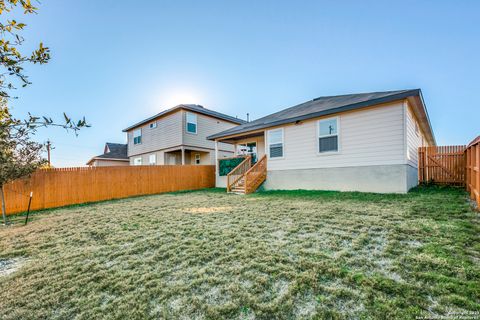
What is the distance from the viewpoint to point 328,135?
887 cm

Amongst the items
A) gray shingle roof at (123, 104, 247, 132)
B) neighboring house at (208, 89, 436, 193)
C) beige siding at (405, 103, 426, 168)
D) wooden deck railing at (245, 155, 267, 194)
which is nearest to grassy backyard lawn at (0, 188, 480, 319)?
neighboring house at (208, 89, 436, 193)

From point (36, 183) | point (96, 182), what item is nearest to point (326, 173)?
point (96, 182)

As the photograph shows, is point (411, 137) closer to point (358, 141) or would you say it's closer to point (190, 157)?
point (358, 141)

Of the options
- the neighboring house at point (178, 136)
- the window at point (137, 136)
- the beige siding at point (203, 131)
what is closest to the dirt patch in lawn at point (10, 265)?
the neighboring house at point (178, 136)

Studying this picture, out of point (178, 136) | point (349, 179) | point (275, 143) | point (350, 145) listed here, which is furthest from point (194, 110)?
point (349, 179)

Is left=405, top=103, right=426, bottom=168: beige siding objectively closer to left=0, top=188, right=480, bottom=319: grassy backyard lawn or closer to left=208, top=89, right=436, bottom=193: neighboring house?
left=208, top=89, right=436, bottom=193: neighboring house

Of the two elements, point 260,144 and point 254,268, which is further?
point 260,144

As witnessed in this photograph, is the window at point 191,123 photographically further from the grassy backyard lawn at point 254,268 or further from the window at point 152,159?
the grassy backyard lawn at point 254,268

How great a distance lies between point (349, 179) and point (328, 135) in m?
1.99

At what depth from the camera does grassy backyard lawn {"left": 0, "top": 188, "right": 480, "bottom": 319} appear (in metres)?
Result: 1.98

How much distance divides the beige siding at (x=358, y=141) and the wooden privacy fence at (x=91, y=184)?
744 cm

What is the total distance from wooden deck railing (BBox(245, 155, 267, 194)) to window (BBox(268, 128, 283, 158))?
1.75 feet

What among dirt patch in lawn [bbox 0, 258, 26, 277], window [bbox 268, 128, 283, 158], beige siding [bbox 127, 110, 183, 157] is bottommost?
dirt patch in lawn [bbox 0, 258, 26, 277]

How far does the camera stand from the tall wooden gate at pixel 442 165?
30.7 feet
